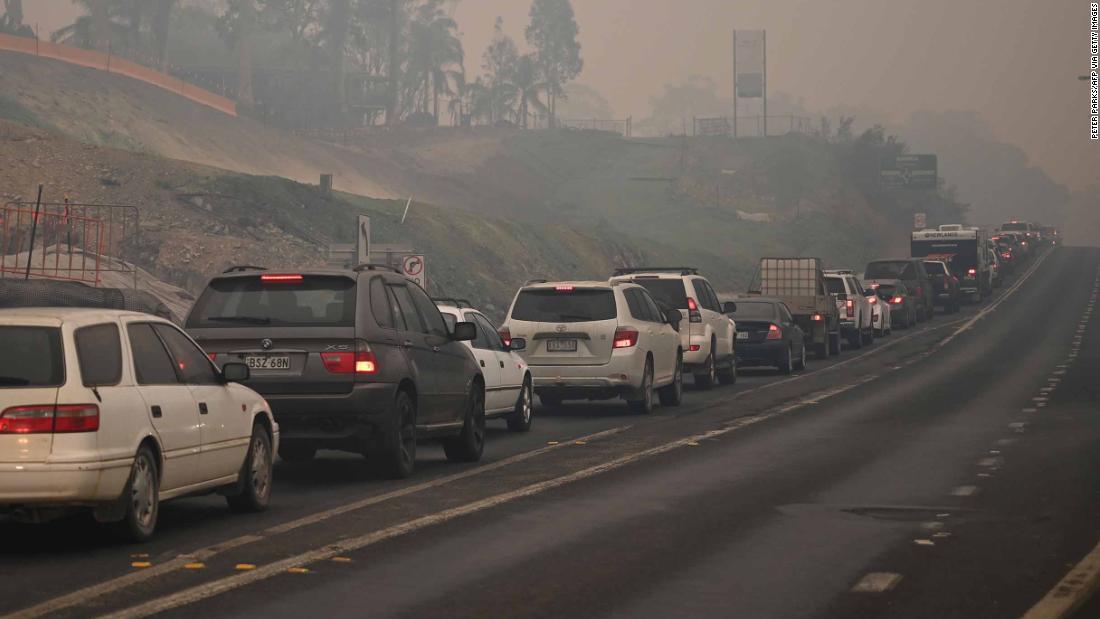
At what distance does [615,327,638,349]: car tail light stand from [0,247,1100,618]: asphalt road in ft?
4.83

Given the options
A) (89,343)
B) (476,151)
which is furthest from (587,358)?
(476,151)

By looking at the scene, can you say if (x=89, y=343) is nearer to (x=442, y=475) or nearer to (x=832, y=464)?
(x=442, y=475)

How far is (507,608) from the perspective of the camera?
858 cm

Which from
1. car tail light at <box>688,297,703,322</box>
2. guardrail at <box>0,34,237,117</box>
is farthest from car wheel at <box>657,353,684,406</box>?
guardrail at <box>0,34,237,117</box>

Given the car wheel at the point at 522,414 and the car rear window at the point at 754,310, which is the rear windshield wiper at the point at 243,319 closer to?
the car wheel at the point at 522,414

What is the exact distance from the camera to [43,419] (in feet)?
33.0

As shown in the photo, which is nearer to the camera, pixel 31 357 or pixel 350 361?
pixel 31 357

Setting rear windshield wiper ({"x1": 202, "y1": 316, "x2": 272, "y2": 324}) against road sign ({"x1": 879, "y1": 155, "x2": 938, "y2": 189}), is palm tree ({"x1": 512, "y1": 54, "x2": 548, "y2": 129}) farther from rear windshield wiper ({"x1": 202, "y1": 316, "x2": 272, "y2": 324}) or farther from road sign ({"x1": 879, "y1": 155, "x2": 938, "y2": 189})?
rear windshield wiper ({"x1": 202, "y1": 316, "x2": 272, "y2": 324})

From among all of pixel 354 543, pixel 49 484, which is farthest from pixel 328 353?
pixel 49 484

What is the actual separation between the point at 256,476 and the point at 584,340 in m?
10.6

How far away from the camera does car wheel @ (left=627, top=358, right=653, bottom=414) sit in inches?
912

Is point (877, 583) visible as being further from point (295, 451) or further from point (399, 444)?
point (295, 451)

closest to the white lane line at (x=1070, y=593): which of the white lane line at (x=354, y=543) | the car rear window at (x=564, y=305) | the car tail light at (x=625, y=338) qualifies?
the white lane line at (x=354, y=543)

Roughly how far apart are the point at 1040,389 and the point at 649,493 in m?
16.7
